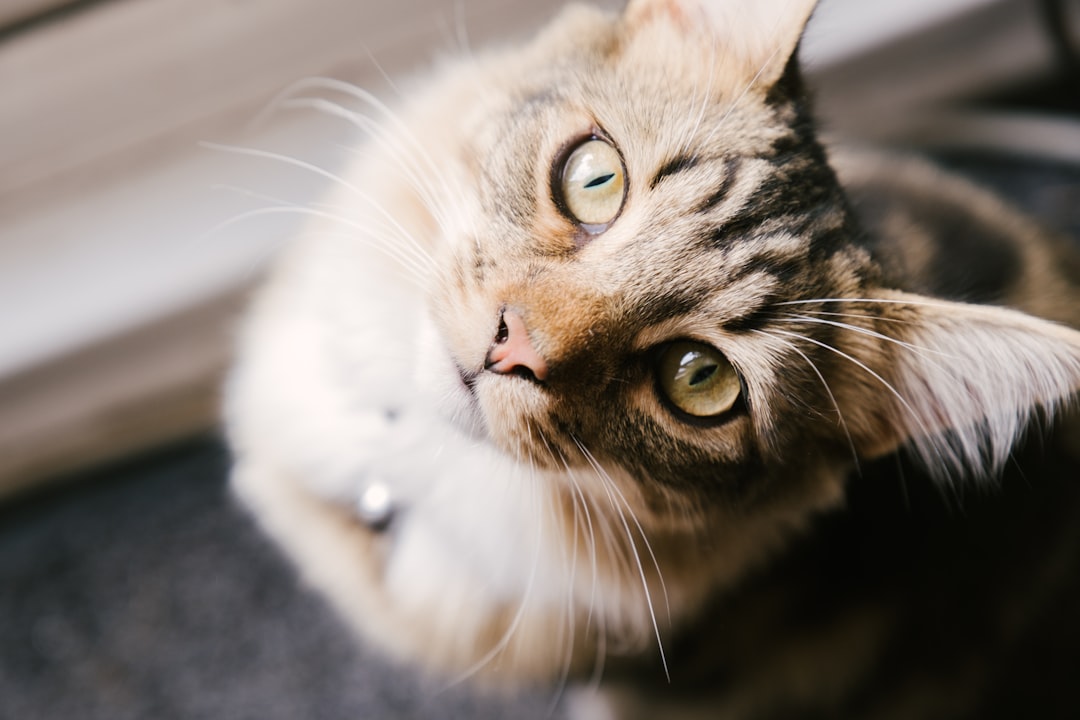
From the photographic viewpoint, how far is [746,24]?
2.68ft

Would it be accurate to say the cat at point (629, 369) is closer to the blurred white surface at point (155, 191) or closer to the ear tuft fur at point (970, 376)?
the ear tuft fur at point (970, 376)

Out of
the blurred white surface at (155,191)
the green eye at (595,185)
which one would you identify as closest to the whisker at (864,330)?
the green eye at (595,185)

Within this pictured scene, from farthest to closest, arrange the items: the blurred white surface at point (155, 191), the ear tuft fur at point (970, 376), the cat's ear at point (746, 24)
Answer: the blurred white surface at point (155, 191), the cat's ear at point (746, 24), the ear tuft fur at point (970, 376)

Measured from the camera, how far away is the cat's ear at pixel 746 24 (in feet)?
2.55

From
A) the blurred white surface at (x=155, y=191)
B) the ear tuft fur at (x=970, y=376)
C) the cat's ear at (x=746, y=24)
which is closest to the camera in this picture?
the ear tuft fur at (x=970, y=376)

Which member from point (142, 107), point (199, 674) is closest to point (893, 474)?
point (199, 674)

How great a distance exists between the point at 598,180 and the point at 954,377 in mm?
387

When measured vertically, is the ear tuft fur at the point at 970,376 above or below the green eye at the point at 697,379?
below

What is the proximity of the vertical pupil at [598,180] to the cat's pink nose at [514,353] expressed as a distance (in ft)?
0.53

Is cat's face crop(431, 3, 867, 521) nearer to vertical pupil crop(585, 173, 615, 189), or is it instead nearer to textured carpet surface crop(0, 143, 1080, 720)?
vertical pupil crop(585, 173, 615, 189)

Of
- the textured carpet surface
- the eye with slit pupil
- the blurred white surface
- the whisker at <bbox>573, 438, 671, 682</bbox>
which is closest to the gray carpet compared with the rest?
the textured carpet surface

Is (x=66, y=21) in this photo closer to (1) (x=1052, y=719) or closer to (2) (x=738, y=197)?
(2) (x=738, y=197)

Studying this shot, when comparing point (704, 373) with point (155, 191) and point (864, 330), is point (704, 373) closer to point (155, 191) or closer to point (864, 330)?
point (864, 330)

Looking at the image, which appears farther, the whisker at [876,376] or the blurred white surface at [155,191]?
the blurred white surface at [155,191]
